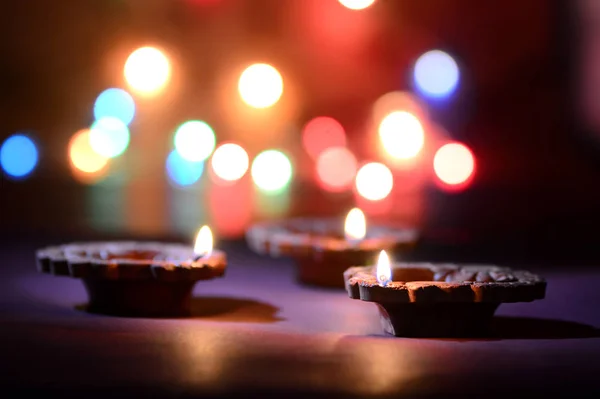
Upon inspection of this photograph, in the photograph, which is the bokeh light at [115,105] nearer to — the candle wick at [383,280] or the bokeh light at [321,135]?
the bokeh light at [321,135]

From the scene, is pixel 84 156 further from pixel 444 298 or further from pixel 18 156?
pixel 444 298

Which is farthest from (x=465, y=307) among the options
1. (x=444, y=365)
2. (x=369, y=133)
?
(x=369, y=133)

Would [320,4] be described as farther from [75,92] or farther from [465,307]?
[465,307]

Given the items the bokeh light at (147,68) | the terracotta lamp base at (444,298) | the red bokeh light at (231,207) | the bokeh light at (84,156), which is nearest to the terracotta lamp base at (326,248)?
the terracotta lamp base at (444,298)

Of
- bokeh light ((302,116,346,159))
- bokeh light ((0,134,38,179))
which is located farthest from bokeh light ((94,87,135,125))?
bokeh light ((302,116,346,159))

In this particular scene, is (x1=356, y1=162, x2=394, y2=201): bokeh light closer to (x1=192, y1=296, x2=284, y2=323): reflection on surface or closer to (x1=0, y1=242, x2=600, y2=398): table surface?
(x1=0, y1=242, x2=600, y2=398): table surface

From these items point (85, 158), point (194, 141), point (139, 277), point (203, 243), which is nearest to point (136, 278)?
point (139, 277)

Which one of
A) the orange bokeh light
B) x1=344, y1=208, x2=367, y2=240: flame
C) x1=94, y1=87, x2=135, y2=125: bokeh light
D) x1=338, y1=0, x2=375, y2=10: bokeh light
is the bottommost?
x1=344, y1=208, x2=367, y2=240: flame
